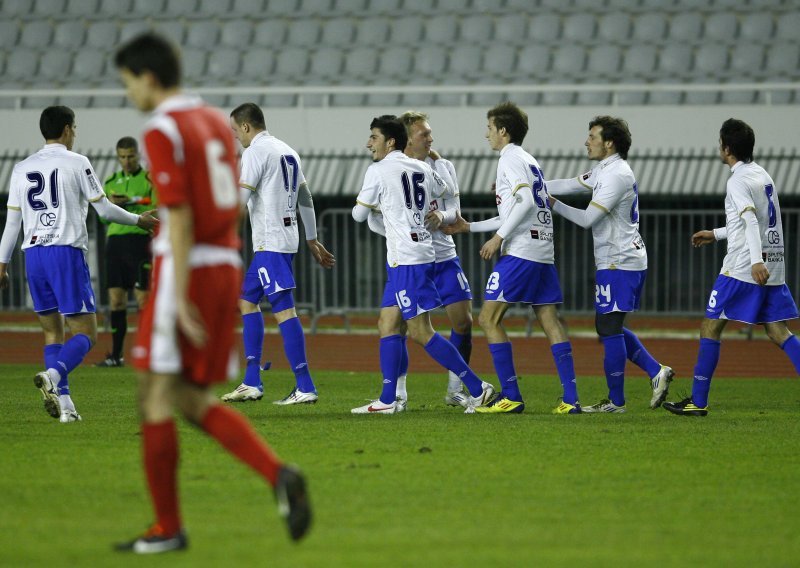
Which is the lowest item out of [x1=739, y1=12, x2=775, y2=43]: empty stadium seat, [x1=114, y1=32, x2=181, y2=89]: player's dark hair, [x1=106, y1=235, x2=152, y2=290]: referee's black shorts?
[x1=106, y1=235, x2=152, y2=290]: referee's black shorts

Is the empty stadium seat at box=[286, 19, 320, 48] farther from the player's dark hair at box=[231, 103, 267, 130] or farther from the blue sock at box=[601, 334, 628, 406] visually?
the blue sock at box=[601, 334, 628, 406]

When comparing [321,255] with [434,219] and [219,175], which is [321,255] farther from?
[219,175]

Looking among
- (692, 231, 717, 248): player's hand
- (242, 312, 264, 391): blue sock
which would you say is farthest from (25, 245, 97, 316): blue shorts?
(692, 231, 717, 248): player's hand

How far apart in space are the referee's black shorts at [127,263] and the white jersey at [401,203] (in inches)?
186

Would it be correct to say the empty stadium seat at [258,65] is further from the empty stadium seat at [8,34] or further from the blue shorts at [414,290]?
the blue shorts at [414,290]

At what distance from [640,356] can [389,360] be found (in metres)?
1.87

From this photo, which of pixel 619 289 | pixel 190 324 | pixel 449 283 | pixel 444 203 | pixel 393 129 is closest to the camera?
pixel 190 324

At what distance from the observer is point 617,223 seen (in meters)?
8.91

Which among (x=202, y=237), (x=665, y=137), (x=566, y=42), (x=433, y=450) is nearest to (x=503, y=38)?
(x=566, y=42)

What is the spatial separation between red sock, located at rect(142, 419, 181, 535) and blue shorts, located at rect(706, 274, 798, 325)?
517 centimetres

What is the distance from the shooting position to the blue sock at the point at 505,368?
346 inches

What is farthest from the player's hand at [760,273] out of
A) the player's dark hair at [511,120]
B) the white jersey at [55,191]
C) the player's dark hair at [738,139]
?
the white jersey at [55,191]

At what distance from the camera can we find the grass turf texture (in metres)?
4.52

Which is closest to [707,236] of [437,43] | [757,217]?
[757,217]
